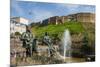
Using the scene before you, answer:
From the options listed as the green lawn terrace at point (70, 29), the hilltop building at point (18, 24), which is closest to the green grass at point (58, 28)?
the green lawn terrace at point (70, 29)

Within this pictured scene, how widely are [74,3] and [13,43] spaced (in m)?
0.79

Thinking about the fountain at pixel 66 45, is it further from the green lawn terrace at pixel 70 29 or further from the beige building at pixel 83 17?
the beige building at pixel 83 17

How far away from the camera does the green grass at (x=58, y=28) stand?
6.71 ft

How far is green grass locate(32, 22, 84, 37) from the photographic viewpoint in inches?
80.5

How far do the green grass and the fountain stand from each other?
0.05 meters

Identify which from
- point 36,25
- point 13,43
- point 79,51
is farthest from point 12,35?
point 79,51

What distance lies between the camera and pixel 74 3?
2.18 m

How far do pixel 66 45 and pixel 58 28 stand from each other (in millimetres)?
202

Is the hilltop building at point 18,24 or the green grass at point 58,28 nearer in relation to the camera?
the hilltop building at point 18,24

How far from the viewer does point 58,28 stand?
83.0 inches

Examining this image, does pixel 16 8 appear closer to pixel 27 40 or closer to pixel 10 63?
pixel 27 40

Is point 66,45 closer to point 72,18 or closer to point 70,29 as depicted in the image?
point 70,29

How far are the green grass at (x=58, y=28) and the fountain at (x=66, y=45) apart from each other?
5 centimetres

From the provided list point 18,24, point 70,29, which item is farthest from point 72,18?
point 18,24
